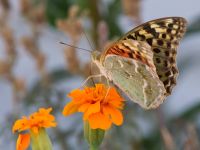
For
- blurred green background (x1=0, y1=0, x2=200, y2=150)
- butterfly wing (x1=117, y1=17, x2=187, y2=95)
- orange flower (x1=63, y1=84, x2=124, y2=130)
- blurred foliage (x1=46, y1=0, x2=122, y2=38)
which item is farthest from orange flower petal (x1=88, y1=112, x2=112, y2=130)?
blurred foliage (x1=46, y1=0, x2=122, y2=38)

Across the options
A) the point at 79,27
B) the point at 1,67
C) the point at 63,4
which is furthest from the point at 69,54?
the point at 63,4

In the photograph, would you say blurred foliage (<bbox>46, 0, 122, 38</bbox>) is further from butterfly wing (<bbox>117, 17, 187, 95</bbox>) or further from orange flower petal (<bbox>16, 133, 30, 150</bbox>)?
orange flower petal (<bbox>16, 133, 30, 150</bbox>)

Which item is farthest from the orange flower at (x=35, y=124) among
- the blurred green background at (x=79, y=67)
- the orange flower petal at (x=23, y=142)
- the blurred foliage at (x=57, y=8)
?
the blurred foliage at (x=57, y=8)

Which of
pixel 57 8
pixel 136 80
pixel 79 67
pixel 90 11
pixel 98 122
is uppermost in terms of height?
pixel 57 8

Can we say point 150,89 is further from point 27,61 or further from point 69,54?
point 27,61

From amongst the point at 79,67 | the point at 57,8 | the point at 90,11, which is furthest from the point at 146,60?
the point at 57,8

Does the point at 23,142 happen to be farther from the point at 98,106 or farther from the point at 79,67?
the point at 79,67

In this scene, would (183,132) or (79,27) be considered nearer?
(79,27)
